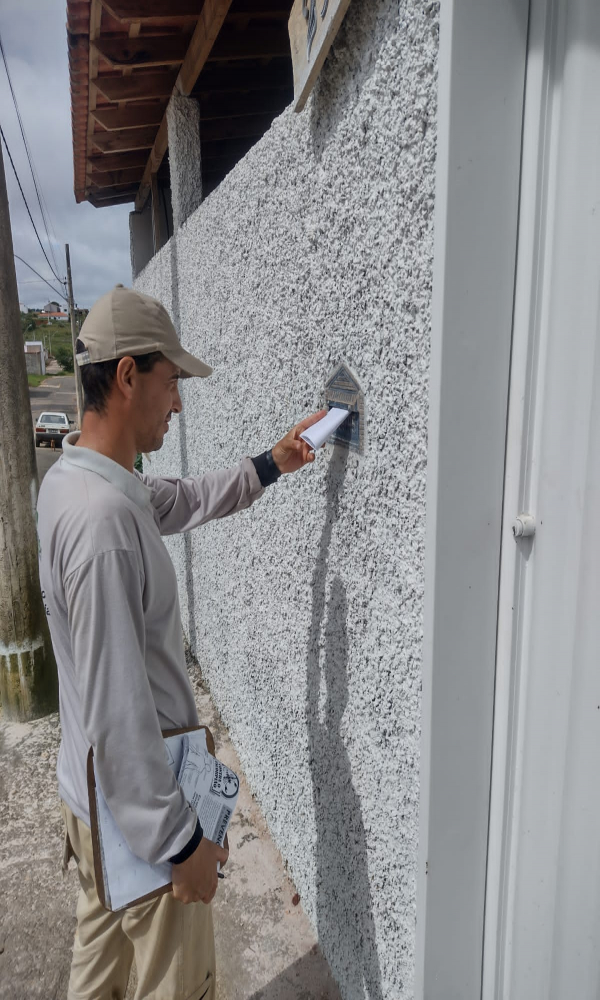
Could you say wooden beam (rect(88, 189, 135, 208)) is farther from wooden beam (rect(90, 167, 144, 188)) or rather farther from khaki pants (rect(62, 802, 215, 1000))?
khaki pants (rect(62, 802, 215, 1000))

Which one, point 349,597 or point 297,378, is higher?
point 297,378

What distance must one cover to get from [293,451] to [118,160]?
603cm

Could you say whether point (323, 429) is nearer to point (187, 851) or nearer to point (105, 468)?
point (105, 468)

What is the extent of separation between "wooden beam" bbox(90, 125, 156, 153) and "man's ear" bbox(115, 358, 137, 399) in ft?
15.9

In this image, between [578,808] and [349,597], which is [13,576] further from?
[578,808]

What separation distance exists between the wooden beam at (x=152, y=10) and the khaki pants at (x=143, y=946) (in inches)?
140

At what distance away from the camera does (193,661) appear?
438 cm

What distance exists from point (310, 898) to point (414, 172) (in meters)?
2.21

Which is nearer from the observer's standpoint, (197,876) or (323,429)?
(197,876)

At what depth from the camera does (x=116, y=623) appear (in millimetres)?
1289

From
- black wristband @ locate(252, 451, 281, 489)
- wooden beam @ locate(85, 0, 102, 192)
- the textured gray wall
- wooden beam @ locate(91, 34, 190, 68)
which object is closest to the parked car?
wooden beam @ locate(85, 0, 102, 192)

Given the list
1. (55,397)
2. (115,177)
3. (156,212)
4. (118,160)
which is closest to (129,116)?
(118,160)

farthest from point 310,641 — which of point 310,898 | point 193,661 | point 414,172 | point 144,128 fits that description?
point 144,128

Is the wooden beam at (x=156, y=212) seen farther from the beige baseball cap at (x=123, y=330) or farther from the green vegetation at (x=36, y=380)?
the green vegetation at (x=36, y=380)
